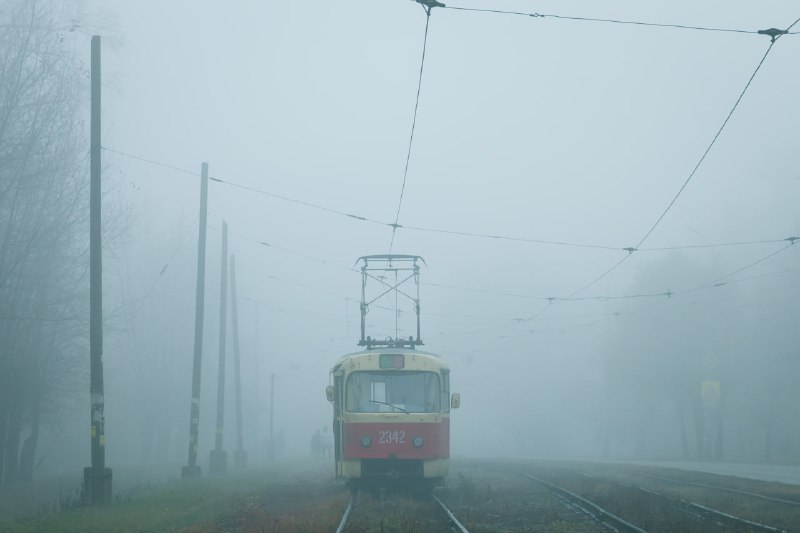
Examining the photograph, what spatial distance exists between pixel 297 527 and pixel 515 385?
2445 inches

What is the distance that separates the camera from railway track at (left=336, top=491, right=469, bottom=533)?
1351 cm

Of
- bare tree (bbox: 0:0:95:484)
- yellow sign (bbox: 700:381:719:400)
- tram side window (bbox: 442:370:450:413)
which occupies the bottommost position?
yellow sign (bbox: 700:381:719:400)

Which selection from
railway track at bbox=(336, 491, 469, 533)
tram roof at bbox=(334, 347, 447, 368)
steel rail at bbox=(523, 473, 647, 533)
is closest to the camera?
steel rail at bbox=(523, 473, 647, 533)

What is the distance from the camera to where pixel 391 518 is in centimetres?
1459

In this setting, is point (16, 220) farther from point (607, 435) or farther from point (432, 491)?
point (607, 435)

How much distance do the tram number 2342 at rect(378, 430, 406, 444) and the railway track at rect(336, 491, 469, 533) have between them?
1.17 metres

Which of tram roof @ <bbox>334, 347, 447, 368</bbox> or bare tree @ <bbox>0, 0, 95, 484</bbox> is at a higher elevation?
bare tree @ <bbox>0, 0, 95, 484</bbox>

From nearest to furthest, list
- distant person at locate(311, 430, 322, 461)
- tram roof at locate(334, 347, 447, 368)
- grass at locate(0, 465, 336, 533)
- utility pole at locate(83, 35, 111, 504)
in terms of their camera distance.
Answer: grass at locate(0, 465, 336, 533), utility pole at locate(83, 35, 111, 504), tram roof at locate(334, 347, 447, 368), distant person at locate(311, 430, 322, 461)

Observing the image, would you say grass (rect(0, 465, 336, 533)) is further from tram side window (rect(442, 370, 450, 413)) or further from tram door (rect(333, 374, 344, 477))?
tram side window (rect(442, 370, 450, 413))

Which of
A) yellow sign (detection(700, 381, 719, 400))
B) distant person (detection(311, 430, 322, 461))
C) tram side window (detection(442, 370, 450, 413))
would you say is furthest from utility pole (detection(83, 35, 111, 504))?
distant person (detection(311, 430, 322, 461))

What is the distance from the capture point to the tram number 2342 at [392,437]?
63.4 feet

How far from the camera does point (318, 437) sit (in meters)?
50.7

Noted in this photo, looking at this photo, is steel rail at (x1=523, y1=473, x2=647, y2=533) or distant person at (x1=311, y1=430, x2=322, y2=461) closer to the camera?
steel rail at (x1=523, y1=473, x2=647, y2=533)

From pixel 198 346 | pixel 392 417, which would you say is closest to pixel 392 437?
pixel 392 417
